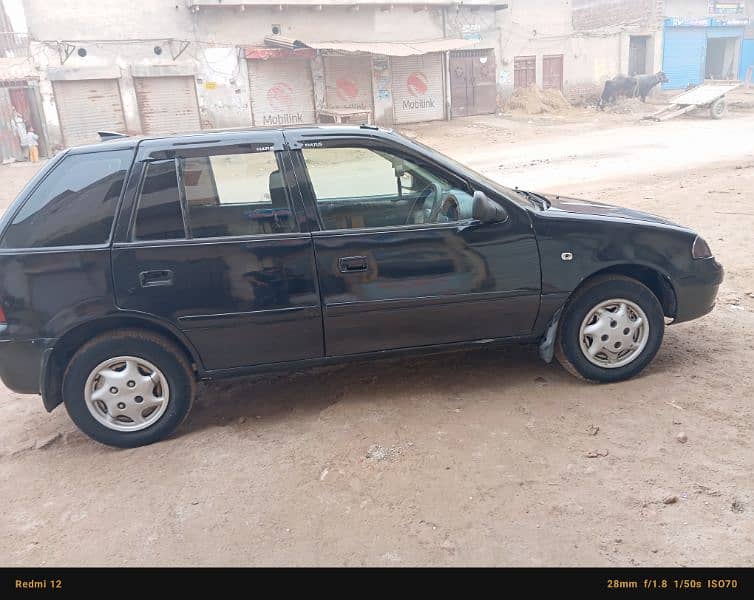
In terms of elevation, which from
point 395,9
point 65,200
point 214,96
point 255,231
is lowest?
point 255,231

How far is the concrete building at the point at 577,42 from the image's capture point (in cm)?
2822

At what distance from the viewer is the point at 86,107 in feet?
67.9

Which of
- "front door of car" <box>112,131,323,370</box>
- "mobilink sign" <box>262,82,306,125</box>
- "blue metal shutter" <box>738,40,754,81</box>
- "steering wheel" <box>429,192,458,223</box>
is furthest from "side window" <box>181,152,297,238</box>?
"blue metal shutter" <box>738,40,754,81</box>

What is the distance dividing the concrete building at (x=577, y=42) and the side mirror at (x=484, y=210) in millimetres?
26534

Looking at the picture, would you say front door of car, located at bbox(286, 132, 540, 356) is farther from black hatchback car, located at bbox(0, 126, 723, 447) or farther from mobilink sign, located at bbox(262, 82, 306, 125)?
mobilink sign, located at bbox(262, 82, 306, 125)

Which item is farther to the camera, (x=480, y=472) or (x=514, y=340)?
(x=514, y=340)

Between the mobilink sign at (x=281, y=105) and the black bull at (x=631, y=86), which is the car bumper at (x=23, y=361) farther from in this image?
the black bull at (x=631, y=86)

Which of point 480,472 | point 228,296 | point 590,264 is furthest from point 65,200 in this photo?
point 590,264

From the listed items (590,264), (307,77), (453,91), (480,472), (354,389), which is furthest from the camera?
(453,91)

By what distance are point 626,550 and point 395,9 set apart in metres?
25.8

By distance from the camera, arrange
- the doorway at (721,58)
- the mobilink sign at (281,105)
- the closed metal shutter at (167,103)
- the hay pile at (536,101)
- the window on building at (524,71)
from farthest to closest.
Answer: the doorway at (721,58) < the window on building at (524,71) < the hay pile at (536,101) < the mobilink sign at (281,105) < the closed metal shutter at (167,103)

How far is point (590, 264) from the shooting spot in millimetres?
3803

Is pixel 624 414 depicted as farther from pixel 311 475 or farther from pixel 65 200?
pixel 65 200

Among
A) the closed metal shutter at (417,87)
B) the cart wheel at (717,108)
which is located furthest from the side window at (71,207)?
the cart wheel at (717,108)
